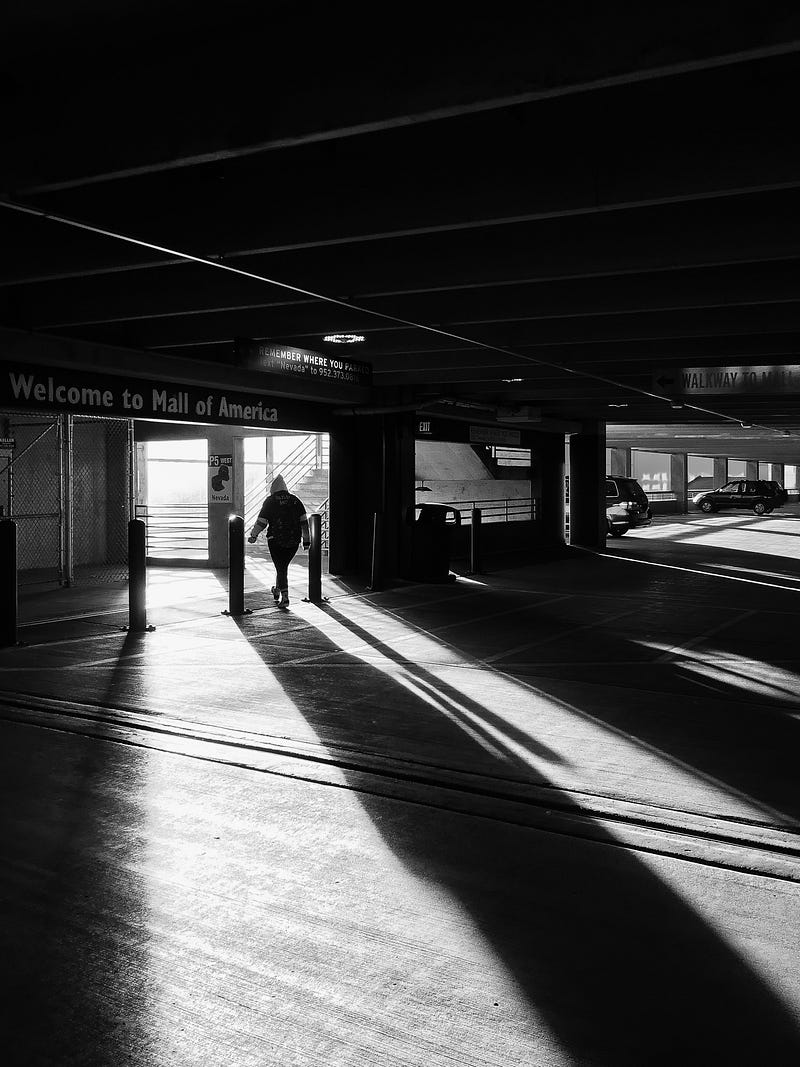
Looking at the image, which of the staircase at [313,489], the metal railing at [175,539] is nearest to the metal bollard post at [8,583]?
the metal railing at [175,539]

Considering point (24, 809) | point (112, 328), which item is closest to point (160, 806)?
point (24, 809)

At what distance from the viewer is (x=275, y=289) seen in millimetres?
9688

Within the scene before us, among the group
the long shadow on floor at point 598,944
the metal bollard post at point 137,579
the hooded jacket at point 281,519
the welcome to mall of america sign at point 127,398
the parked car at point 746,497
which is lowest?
the long shadow on floor at point 598,944

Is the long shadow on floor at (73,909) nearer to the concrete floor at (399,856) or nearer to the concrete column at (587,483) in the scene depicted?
the concrete floor at (399,856)

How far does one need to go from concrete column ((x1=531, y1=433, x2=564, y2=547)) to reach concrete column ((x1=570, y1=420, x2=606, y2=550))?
793mm

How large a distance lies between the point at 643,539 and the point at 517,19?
28010 mm

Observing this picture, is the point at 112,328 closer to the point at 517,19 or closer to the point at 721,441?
the point at 517,19

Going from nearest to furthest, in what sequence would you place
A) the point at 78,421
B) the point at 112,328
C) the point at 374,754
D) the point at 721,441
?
the point at 374,754 → the point at 112,328 → the point at 78,421 → the point at 721,441

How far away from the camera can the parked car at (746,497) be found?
48188 mm

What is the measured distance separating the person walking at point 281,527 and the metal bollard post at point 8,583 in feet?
14.1

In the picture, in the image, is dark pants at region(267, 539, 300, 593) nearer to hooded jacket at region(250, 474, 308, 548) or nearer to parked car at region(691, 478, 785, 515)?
hooded jacket at region(250, 474, 308, 548)

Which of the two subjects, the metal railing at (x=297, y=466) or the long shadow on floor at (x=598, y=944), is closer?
the long shadow on floor at (x=598, y=944)

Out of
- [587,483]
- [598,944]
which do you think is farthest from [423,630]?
[587,483]

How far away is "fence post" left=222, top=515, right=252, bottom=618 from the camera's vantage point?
1311 centimetres
